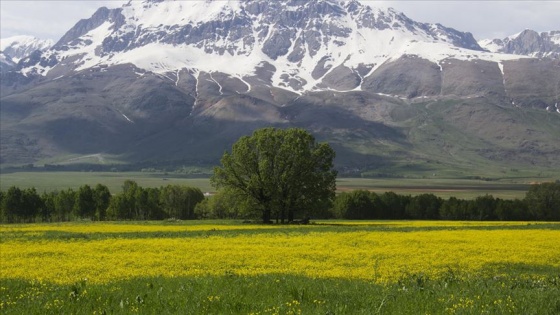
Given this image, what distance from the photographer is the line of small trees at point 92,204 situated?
407ft

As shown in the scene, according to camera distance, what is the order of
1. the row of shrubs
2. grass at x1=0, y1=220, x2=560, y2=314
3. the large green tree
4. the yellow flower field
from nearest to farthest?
grass at x1=0, y1=220, x2=560, y2=314 < the yellow flower field < the large green tree < the row of shrubs

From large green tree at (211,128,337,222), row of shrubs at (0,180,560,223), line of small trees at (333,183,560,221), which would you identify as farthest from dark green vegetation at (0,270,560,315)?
line of small trees at (333,183,560,221)

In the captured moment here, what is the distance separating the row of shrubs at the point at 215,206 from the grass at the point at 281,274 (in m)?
81.2

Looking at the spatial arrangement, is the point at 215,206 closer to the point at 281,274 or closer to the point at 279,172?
the point at 279,172

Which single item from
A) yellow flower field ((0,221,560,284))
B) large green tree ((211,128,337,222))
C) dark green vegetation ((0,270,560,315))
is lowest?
yellow flower field ((0,221,560,284))

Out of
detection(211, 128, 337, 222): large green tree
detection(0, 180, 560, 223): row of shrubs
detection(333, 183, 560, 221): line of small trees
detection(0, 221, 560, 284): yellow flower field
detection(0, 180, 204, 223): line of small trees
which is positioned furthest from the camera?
detection(333, 183, 560, 221): line of small trees

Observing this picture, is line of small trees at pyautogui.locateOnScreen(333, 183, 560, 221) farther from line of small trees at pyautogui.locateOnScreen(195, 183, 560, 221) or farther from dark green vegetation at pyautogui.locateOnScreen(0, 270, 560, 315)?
dark green vegetation at pyautogui.locateOnScreen(0, 270, 560, 315)

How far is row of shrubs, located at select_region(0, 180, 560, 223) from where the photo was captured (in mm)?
126562

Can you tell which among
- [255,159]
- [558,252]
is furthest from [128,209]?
[558,252]

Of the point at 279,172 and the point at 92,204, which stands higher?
the point at 279,172

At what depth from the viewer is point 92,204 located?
13025 centimetres

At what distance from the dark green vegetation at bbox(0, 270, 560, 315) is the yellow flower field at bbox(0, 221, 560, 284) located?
3976mm

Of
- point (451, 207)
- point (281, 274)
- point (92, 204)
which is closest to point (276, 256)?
point (281, 274)

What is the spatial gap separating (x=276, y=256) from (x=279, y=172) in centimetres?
4482
